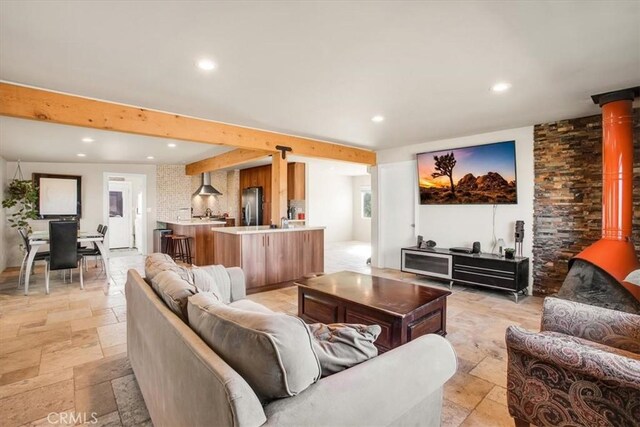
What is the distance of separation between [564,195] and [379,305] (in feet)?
11.0

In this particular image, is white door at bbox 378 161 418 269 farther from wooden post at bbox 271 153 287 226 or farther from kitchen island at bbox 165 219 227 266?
kitchen island at bbox 165 219 227 266

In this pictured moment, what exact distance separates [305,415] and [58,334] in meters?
3.30

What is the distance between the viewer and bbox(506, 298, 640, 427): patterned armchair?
126cm

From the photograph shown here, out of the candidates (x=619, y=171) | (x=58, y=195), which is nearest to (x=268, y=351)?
(x=619, y=171)

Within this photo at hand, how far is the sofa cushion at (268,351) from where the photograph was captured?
0.91 m

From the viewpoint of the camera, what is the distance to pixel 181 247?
7121 mm

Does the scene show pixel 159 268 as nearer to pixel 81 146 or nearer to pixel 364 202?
pixel 81 146

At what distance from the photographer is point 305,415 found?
0.88 meters

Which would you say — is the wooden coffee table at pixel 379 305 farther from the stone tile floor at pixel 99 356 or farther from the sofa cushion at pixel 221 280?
the sofa cushion at pixel 221 280

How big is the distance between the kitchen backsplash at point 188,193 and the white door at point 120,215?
6.46 ft

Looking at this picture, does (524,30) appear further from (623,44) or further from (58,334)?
(58,334)

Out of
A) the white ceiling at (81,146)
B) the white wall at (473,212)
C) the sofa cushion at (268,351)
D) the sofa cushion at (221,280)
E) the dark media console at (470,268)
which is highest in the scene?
the white ceiling at (81,146)

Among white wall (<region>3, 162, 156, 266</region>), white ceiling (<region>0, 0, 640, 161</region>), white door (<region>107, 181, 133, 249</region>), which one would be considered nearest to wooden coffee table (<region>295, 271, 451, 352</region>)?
white ceiling (<region>0, 0, 640, 161</region>)

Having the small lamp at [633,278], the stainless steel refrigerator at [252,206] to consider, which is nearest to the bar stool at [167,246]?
the stainless steel refrigerator at [252,206]
